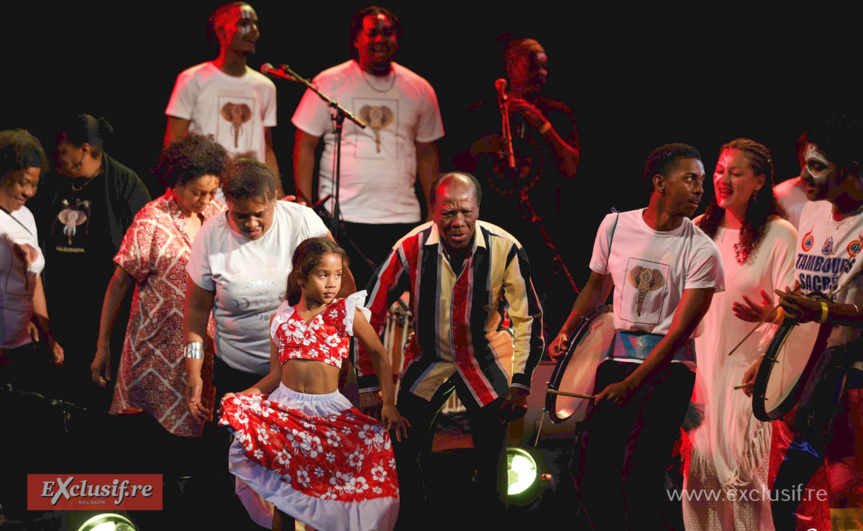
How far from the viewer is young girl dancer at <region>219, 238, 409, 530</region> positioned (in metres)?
3.72

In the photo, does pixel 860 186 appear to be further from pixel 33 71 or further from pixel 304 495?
pixel 33 71

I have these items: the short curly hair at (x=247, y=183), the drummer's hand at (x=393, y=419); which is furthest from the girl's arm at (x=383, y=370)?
the short curly hair at (x=247, y=183)

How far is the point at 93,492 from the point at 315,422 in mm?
1356

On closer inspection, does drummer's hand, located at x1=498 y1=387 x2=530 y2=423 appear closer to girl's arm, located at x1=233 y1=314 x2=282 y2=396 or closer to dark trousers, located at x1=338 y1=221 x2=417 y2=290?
girl's arm, located at x1=233 y1=314 x2=282 y2=396

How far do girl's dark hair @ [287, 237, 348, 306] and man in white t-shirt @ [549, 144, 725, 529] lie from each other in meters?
1.50

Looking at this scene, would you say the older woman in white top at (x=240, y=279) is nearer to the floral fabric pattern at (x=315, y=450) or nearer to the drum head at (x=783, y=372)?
the floral fabric pattern at (x=315, y=450)

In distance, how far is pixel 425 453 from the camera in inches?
160

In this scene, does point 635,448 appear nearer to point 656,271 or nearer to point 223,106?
point 656,271

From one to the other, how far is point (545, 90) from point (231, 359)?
2.81m

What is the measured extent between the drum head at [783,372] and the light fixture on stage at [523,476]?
3.99ft

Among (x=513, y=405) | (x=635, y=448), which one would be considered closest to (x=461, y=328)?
(x=513, y=405)

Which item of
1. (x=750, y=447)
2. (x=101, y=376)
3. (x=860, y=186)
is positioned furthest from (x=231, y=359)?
(x=860, y=186)

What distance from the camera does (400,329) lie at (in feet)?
17.4

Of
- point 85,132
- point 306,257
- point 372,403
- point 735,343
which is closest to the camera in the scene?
point 306,257
